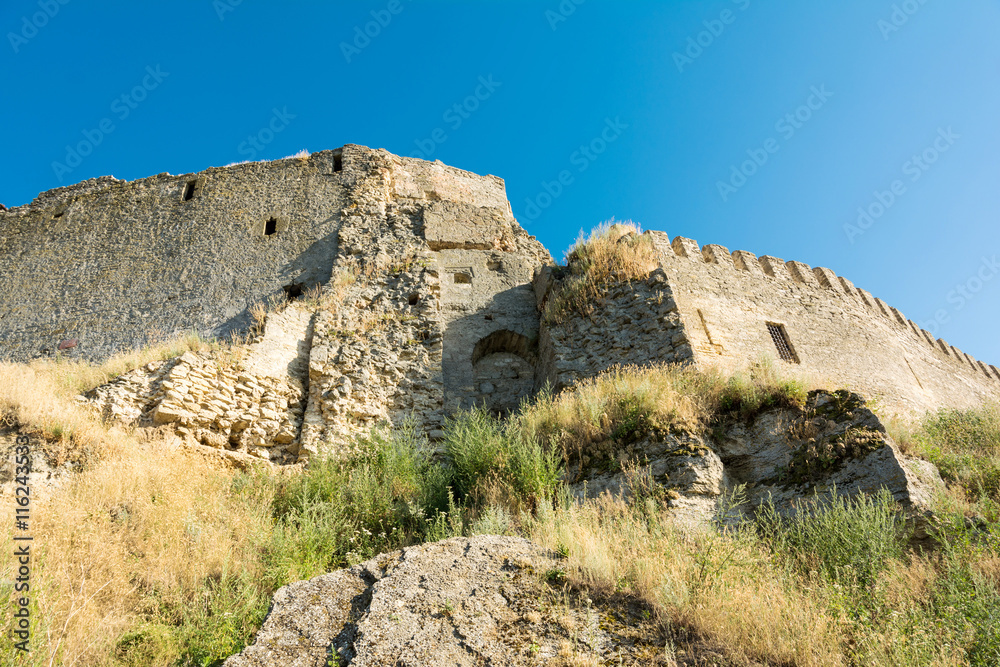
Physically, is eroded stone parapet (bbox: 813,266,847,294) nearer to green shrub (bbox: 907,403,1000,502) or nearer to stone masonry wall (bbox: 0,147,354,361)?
green shrub (bbox: 907,403,1000,502)

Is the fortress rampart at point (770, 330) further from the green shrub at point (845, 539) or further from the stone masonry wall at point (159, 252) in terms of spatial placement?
the stone masonry wall at point (159, 252)

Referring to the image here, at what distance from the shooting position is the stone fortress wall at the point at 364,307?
28.9ft

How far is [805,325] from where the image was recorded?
1113cm

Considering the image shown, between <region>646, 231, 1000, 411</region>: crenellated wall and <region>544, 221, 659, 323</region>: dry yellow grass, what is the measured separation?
17.7 inches

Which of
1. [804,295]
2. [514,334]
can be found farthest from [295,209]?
[804,295]

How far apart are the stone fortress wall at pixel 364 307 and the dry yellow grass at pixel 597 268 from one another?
0.27m

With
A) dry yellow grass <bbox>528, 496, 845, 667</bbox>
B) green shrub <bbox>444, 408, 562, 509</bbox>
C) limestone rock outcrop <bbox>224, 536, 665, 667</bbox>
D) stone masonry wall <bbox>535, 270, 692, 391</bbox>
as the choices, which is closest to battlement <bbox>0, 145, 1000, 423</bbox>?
stone masonry wall <bbox>535, 270, 692, 391</bbox>

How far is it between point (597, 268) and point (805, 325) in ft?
13.8

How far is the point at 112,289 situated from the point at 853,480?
45.6 ft

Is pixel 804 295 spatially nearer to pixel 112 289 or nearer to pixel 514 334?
pixel 514 334

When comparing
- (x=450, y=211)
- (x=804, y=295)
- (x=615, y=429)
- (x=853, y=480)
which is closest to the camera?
(x=853, y=480)

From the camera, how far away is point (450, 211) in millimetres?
12906

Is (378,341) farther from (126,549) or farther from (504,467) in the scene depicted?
(126,549)

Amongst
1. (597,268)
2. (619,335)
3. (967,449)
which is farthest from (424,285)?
(967,449)
